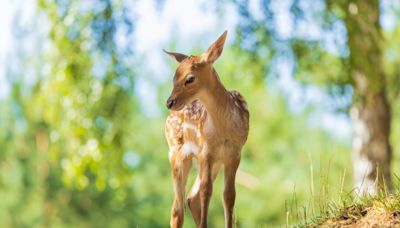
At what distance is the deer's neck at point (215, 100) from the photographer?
3.88 metres

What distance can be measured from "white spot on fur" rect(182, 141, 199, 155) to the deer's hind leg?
1.1 inches

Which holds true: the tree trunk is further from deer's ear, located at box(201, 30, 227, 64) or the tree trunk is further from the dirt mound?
deer's ear, located at box(201, 30, 227, 64)

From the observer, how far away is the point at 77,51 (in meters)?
9.42

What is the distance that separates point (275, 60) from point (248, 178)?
656 cm

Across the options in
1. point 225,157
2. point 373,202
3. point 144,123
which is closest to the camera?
point 225,157

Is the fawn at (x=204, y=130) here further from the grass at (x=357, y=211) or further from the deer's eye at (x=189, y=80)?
the grass at (x=357, y=211)

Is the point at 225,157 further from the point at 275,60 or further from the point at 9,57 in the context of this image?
the point at 9,57

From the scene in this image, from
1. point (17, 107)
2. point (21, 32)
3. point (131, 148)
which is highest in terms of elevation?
point (21, 32)

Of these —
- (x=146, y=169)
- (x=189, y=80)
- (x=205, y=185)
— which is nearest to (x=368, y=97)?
(x=205, y=185)

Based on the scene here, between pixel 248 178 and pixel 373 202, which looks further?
pixel 248 178

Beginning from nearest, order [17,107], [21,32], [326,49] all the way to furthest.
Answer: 1. [326,49]
2. [21,32]
3. [17,107]

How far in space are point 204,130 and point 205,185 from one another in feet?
0.85

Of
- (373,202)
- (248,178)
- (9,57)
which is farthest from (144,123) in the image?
(373,202)

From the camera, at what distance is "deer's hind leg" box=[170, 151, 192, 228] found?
408 cm
